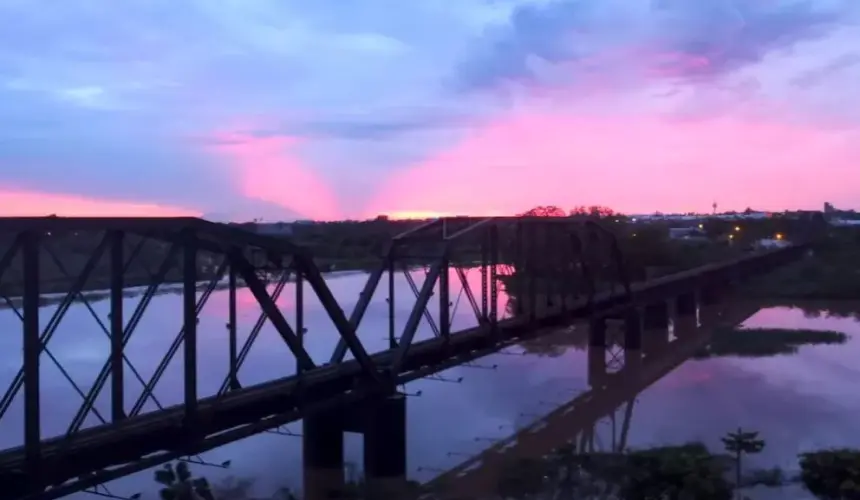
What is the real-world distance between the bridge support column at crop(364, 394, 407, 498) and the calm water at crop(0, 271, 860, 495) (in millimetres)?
1797

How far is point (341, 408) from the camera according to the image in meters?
17.8

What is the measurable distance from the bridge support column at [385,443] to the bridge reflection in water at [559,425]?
0.02m

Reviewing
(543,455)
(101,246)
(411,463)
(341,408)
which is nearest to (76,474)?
(101,246)

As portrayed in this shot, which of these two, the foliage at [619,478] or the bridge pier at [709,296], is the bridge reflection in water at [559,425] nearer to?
the foliage at [619,478]

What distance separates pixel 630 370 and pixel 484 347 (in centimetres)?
1337

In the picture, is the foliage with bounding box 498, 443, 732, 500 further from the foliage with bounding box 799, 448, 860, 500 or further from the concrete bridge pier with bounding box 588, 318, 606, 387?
the concrete bridge pier with bounding box 588, 318, 606, 387

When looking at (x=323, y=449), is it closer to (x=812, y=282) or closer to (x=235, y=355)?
(x=235, y=355)

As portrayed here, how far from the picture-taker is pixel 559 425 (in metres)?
24.9

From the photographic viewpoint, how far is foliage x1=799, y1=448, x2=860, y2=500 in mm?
14445

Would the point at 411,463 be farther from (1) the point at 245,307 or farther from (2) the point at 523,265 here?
(1) the point at 245,307

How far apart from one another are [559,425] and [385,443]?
8.80 m

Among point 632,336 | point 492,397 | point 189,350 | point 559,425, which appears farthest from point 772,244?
point 189,350

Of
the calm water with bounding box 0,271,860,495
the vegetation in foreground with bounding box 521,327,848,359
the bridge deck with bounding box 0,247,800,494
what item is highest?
the bridge deck with bounding box 0,247,800,494

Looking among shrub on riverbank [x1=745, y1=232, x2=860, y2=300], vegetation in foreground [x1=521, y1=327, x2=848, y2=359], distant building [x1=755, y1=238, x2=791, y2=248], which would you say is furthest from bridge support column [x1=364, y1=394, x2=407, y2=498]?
distant building [x1=755, y1=238, x2=791, y2=248]
